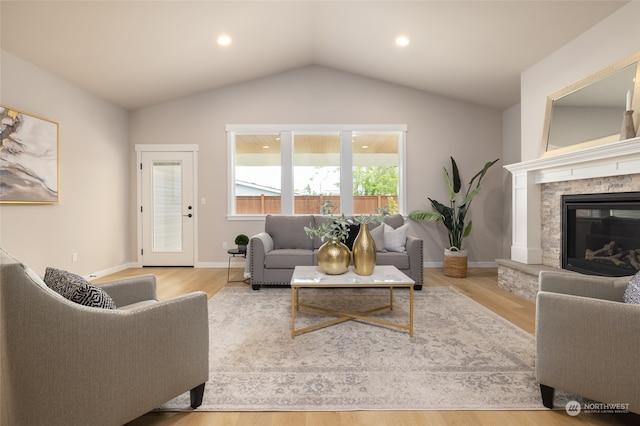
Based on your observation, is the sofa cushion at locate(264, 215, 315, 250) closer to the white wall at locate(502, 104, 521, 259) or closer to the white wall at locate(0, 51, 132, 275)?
the white wall at locate(0, 51, 132, 275)

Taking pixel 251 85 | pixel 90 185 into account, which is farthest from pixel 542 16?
pixel 90 185

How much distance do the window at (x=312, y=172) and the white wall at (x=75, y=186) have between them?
5.71 feet

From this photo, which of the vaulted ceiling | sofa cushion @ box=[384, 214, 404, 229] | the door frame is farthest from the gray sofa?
the vaulted ceiling

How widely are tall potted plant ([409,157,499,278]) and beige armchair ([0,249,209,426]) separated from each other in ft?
13.2

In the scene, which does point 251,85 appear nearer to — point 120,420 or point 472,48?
point 472,48

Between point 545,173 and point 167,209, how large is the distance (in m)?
5.32

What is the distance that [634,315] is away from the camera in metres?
1.35

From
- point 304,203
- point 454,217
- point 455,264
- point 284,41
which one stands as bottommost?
point 455,264

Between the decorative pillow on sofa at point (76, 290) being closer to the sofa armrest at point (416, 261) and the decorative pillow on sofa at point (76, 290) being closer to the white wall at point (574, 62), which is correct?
the sofa armrest at point (416, 261)

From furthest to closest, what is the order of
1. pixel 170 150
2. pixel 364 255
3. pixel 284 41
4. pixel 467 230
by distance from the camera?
pixel 170 150
pixel 467 230
pixel 284 41
pixel 364 255

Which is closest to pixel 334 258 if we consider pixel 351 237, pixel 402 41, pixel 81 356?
pixel 351 237

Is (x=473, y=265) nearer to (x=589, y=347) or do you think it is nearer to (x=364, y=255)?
(x=364, y=255)

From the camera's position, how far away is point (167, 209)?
5.29m

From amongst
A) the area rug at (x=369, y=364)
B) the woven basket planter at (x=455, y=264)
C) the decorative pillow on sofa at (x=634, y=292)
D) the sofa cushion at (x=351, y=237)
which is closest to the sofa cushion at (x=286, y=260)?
the sofa cushion at (x=351, y=237)
